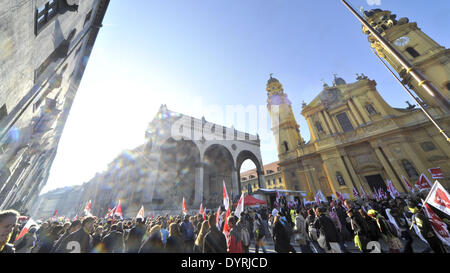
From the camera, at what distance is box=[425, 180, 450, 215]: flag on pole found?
13.2 ft

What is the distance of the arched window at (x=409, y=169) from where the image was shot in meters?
17.8

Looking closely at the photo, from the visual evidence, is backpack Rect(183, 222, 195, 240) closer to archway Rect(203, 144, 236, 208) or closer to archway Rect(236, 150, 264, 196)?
archway Rect(203, 144, 236, 208)

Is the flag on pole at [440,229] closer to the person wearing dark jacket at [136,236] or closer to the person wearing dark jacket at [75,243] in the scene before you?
the person wearing dark jacket at [136,236]

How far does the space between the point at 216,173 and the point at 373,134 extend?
2465 centimetres

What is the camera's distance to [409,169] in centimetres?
1825

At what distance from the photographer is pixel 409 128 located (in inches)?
765

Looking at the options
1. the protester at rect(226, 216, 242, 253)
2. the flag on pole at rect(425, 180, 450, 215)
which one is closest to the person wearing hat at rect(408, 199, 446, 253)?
the flag on pole at rect(425, 180, 450, 215)

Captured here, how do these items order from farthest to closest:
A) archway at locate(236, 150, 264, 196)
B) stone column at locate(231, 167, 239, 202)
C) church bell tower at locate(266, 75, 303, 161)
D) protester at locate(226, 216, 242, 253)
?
archway at locate(236, 150, 264, 196) → church bell tower at locate(266, 75, 303, 161) → stone column at locate(231, 167, 239, 202) → protester at locate(226, 216, 242, 253)

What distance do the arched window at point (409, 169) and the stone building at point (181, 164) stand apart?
19.2 m

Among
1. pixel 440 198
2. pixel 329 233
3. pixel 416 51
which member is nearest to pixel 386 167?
pixel 416 51

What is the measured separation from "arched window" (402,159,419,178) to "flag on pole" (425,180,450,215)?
20540 mm

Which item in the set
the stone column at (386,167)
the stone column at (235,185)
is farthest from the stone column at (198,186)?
the stone column at (386,167)
